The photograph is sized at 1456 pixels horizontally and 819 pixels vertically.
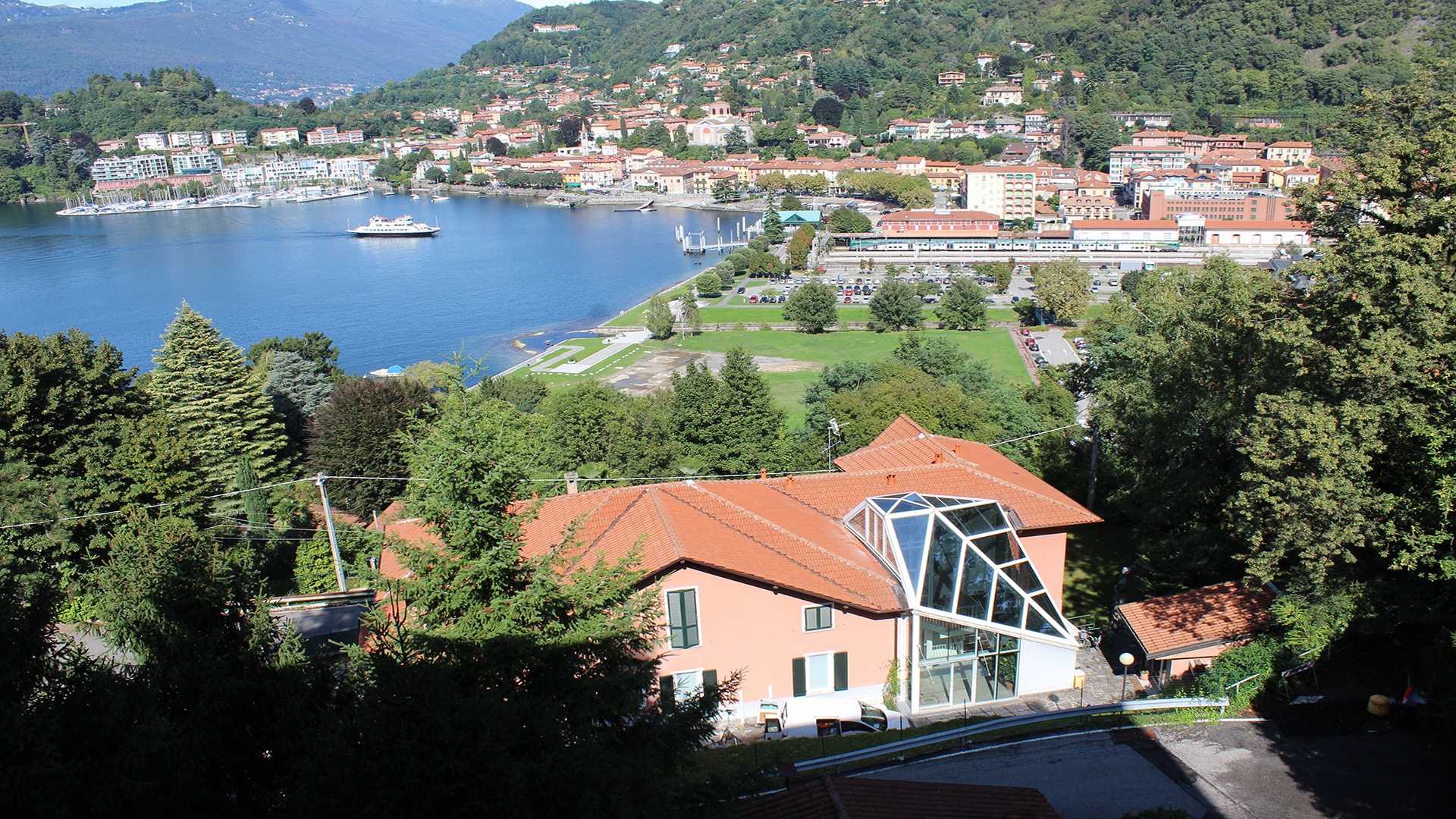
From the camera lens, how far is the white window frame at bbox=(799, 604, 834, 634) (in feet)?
28.7

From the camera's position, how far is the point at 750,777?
466 cm

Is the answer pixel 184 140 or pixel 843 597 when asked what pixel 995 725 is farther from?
pixel 184 140

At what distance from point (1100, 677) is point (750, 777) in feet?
19.9

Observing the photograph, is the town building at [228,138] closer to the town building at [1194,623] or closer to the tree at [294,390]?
the tree at [294,390]

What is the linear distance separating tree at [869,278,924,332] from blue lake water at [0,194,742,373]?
43.6 ft

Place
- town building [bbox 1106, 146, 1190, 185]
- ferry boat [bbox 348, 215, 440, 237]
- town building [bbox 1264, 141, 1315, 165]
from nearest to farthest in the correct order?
ferry boat [bbox 348, 215, 440, 237] < town building [bbox 1264, 141, 1315, 165] < town building [bbox 1106, 146, 1190, 185]

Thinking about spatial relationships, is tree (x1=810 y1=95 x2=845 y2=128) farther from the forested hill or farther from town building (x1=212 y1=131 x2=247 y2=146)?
town building (x1=212 y1=131 x2=247 y2=146)

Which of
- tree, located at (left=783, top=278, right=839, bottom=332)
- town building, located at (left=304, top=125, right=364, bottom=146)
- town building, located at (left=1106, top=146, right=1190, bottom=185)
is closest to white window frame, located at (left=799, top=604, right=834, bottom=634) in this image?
tree, located at (left=783, top=278, right=839, bottom=332)

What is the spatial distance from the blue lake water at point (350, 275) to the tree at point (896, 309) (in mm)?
13303

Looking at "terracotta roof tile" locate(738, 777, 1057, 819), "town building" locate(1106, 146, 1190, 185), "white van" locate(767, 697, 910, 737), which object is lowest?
"white van" locate(767, 697, 910, 737)

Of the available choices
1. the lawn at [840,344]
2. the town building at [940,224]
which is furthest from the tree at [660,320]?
the town building at [940,224]

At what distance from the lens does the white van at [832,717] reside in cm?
842

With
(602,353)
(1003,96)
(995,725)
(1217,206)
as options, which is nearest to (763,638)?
(995,725)

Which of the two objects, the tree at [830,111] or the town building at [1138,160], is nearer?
the town building at [1138,160]
